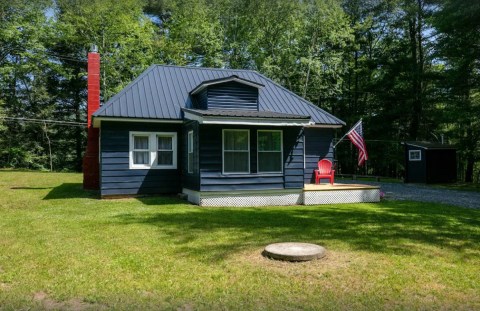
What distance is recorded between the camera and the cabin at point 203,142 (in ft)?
37.6

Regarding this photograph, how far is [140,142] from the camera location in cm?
1320

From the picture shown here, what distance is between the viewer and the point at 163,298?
4.00 m

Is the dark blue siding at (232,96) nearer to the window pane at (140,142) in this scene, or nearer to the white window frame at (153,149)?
the white window frame at (153,149)

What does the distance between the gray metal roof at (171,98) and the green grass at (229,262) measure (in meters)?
4.32

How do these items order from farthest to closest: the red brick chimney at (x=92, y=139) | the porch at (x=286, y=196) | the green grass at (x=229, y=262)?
the red brick chimney at (x=92, y=139), the porch at (x=286, y=196), the green grass at (x=229, y=262)

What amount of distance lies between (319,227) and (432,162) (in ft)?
49.6

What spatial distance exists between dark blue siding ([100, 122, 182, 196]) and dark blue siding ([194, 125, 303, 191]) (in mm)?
2584

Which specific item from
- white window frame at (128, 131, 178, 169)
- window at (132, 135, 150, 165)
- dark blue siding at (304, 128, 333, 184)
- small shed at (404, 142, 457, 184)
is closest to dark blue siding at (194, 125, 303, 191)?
white window frame at (128, 131, 178, 169)

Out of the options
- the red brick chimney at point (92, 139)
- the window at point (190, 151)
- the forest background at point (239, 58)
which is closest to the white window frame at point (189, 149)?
the window at point (190, 151)

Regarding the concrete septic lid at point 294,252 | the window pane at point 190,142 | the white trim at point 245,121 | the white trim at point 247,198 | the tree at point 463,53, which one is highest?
the tree at point 463,53

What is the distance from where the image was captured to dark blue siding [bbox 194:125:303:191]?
11328 millimetres

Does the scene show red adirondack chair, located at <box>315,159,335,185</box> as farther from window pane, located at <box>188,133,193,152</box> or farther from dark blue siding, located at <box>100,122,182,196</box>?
dark blue siding, located at <box>100,122,182,196</box>

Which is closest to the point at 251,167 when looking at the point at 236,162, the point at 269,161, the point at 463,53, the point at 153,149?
the point at 236,162

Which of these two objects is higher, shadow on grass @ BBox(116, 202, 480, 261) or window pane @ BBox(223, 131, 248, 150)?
window pane @ BBox(223, 131, 248, 150)
